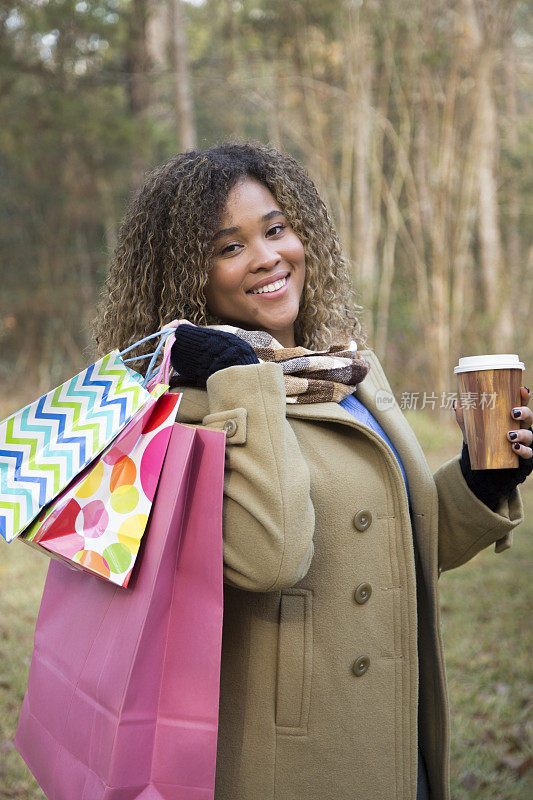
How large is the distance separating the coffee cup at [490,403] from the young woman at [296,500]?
0.08 feet

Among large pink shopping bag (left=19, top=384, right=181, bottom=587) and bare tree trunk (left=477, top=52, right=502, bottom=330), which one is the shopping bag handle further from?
bare tree trunk (left=477, top=52, right=502, bottom=330)

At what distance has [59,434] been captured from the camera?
1237mm

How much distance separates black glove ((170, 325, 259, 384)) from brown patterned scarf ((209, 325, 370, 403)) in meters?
0.06

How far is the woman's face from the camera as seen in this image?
1.58m

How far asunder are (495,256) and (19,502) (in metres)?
9.01

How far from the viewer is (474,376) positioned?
55.4 inches

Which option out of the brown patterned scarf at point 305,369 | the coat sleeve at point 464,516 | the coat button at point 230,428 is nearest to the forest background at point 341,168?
the coat sleeve at point 464,516

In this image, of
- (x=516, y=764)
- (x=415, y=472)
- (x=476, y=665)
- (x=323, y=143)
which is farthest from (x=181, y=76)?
(x=415, y=472)

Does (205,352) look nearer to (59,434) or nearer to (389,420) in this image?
(59,434)

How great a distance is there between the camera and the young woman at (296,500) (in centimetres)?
128

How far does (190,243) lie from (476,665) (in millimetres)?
2864

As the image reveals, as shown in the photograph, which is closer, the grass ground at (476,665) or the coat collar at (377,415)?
the coat collar at (377,415)

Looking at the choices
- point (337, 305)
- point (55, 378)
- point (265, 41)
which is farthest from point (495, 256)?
point (337, 305)

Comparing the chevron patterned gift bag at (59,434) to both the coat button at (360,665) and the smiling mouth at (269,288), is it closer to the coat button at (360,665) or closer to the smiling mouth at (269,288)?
the smiling mouth at (269,288)
